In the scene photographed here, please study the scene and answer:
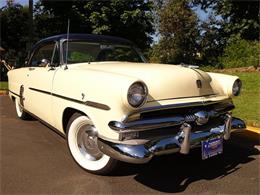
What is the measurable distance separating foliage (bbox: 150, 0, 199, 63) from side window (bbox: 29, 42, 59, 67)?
47.6 feet

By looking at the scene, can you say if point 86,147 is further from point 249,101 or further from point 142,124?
point 249,101

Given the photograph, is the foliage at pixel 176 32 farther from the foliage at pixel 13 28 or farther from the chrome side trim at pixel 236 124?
the chrome side trim at pixel 236 124

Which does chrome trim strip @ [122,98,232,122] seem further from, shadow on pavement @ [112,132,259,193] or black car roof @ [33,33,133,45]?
black car roof @ [33,33,133,45]

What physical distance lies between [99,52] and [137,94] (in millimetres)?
1917

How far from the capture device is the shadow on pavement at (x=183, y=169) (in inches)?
164

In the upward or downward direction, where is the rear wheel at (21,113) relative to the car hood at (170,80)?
downward

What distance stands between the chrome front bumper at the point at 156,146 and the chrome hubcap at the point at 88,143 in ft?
1.23

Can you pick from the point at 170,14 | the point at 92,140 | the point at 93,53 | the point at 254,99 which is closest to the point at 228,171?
the point at 92,140

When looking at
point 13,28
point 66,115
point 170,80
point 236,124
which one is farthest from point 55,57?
point 13,28

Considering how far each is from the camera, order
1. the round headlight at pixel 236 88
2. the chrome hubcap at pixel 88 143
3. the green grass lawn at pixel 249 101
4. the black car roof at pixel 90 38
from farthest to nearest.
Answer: the green grass lawn at pixel 249 101, the black car roof at pixel 90 38, the round headlight at pixel 236 88, the chrome hubcap at pixel 88 143

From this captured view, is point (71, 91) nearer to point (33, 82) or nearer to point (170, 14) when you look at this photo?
point (33, 82)

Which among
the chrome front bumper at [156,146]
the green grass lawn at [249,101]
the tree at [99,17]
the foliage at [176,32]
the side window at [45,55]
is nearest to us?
the chrome front bumper at [156,146]

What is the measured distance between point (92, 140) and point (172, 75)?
1.14m

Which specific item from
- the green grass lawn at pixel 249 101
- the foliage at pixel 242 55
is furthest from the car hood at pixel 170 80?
the foliage at pixel 242 55
